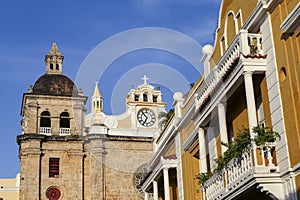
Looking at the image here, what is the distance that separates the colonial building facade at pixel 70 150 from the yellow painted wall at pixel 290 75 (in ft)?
88.2

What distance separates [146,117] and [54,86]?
8.62 metres

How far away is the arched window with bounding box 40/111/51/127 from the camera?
4109cm

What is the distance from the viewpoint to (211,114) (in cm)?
1700

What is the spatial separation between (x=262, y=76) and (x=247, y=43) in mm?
969

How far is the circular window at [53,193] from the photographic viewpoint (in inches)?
1503

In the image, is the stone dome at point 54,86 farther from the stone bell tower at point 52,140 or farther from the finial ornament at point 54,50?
the finial ornament at point 54,50

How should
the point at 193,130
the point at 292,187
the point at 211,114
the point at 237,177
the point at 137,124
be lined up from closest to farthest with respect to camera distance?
the point at 292,187 → the point at 237,177 → the point at 211,114 → the point at 193,130 → the point at 137,124

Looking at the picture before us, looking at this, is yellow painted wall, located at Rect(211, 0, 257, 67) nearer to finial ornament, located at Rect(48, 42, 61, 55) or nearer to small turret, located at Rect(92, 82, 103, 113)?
finial ornament, located at Rect(48, 42, 61, 55)

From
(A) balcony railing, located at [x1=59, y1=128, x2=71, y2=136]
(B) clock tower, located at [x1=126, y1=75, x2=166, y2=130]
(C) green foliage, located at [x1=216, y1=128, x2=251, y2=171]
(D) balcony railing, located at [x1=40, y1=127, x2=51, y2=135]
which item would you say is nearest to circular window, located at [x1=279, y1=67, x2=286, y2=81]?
(C) green foliage, located at [x1=216, y1=128, x2=251, y2=171]

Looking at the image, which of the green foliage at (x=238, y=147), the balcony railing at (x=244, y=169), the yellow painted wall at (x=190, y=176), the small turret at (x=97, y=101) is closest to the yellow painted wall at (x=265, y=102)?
the green foliage at (x=238, y=147)

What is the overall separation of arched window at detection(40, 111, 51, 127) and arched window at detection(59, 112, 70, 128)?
878 millimetres

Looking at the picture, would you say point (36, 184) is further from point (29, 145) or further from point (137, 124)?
point (137, 124)

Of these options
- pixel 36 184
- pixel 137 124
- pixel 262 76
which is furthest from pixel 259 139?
pixel 137 124

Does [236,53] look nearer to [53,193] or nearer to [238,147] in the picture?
[238,147]
